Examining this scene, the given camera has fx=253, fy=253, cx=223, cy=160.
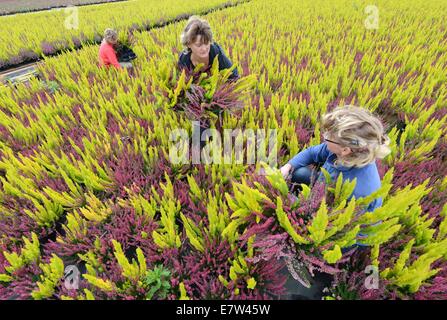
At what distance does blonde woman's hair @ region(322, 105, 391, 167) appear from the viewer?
4.11ft

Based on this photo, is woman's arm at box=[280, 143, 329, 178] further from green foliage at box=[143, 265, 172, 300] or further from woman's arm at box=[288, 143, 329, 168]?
green foliage at box=[143, 265, 172, 300]

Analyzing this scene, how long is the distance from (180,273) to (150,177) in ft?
2.60

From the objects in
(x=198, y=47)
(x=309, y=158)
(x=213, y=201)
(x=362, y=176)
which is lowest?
(x=213, y=201)

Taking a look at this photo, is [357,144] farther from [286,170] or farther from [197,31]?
[197,31]

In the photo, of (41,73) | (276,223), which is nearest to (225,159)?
(276,223)

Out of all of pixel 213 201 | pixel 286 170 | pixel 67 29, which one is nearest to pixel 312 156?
pixel 286 170

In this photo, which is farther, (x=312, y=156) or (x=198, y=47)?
(x=198, y=47)

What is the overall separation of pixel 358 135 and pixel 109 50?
3.74m

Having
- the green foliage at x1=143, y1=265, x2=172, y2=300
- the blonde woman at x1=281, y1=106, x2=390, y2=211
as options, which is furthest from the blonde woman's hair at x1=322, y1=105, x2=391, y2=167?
the green foliage at x1=143, y1=265, x2=172, y2=300

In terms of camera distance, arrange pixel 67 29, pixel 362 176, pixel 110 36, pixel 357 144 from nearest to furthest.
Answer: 1. pixel 357 144
2. pixel 362 176
3. pixel 110 36
4. pixel 67 29

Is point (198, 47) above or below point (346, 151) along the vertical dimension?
above

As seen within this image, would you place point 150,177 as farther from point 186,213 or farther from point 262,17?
point 262,17

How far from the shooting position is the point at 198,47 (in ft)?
7.00

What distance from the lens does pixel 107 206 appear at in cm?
171
